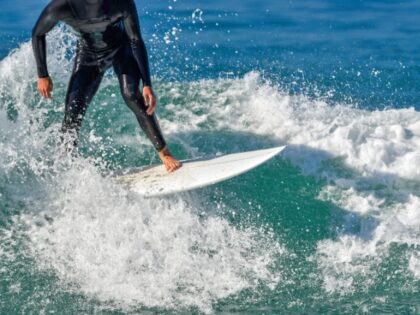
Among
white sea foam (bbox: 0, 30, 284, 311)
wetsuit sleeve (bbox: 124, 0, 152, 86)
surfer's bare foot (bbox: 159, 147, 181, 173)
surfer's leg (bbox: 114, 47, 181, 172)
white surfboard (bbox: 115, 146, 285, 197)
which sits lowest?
white sea foam (bbox: 0, 30, 284, 311)

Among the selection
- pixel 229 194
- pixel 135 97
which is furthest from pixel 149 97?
pixel 229 194

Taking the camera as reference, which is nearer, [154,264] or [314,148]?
[154,264]

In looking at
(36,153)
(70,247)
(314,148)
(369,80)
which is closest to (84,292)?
(70,247)

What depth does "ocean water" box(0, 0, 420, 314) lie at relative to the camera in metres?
6.15

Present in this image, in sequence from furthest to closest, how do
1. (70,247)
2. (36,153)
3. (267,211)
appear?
1. (36,153)
2. (267,211)
3. (70,247)

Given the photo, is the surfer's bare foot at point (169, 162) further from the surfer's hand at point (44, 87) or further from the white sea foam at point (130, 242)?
the surfer's hand at point (44, 87)

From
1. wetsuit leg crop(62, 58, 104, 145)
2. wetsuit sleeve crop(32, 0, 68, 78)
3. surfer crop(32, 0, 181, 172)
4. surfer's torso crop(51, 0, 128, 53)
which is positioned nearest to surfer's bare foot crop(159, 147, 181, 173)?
surfer crop(32, 0, 181, 172)

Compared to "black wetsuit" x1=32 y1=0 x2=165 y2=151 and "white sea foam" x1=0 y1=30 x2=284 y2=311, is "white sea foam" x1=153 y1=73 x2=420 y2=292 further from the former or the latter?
"black wetsuit" x1=32 y1=0 x2=165 y2=151

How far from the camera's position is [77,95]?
293 inches

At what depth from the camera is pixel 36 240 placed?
22.2 ft

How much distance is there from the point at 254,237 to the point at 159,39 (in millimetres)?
5823

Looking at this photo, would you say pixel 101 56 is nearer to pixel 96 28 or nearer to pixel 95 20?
pixel 96 28

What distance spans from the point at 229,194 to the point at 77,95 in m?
1.84

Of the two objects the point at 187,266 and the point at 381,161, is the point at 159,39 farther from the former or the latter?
the point at 187,266
